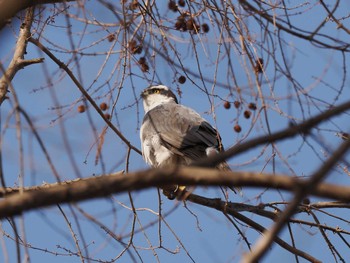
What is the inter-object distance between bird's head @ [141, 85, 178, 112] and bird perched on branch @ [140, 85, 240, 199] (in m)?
0.80

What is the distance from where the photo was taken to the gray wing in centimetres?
588

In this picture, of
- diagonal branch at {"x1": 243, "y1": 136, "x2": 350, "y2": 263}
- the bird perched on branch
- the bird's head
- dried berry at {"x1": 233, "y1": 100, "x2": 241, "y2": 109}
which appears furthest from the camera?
the bird's head

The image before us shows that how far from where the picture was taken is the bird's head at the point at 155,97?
759 centimetres

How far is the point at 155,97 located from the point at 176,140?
1.77m

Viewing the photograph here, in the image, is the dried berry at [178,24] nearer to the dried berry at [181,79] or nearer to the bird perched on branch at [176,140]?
the dried berry at [181,79]

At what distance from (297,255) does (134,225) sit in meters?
1.12

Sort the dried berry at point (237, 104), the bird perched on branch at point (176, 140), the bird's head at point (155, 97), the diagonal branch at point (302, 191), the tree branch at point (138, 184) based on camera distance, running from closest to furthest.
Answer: the diagonal branch at point (302, 191), the tree branch at point (138, 184), the dried berry at point (237, 104), the bird perched on branch at point (176, 140), the bird's head at point (155, 97)

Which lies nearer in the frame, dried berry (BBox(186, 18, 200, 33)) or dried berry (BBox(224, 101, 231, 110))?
dried berry (BBox(186, 18, 200, 33))

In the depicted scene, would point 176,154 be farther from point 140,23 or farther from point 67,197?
point 67,197

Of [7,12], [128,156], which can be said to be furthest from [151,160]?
[7,12]

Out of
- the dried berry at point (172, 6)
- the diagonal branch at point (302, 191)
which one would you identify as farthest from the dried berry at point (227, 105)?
the diagonal branch at point (302, 191)

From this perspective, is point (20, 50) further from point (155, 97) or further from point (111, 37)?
point (155, 97)

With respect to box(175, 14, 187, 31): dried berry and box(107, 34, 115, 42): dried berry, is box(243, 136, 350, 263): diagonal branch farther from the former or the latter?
box(175, 14, 187, 31): dried berry

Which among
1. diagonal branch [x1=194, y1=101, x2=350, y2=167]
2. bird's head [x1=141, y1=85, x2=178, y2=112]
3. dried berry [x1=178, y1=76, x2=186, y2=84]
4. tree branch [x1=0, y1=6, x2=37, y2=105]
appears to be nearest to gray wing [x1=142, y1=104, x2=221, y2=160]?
bird's head [x1=141, y1=85, x2=178, y2=112]
